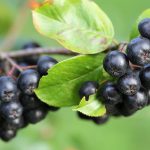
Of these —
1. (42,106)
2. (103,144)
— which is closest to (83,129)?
(103,144)

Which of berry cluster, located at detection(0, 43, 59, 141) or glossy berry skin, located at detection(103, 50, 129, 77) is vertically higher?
glossy berry skin, located at detection(103, 50, 129, 77)

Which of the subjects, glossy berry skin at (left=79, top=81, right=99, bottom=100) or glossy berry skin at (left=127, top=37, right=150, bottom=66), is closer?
glossy berry skin at (left=127, top=37, right=150, bottom=66)

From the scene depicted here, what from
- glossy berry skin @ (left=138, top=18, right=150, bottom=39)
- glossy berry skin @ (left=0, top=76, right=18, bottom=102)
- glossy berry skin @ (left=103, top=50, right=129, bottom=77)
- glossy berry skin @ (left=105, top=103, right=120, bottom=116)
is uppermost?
glossy berry skin @ (left=138, top=18, right=150, bottom=39)

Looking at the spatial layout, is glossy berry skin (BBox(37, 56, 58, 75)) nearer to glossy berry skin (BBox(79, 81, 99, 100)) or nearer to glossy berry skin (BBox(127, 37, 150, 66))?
glossy berry skin (BBox(79, 81, 99, 100))

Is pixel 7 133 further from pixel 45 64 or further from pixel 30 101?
pixel 45 64

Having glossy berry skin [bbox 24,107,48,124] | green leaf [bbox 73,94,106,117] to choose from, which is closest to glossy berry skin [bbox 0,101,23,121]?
glossy berry skin [bbox 24,107,48,124]
